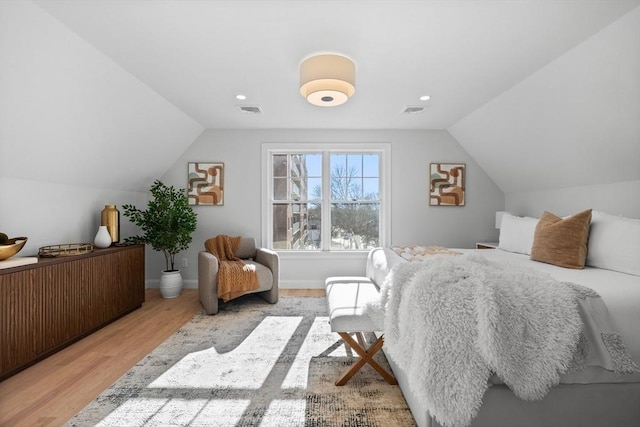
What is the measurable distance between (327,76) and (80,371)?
2.88 meters

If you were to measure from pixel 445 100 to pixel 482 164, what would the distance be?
1.57 metres

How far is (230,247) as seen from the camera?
4.01 m

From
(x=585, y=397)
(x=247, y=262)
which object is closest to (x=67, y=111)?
(x=247, y=262)

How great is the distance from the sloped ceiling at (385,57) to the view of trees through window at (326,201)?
100 cm

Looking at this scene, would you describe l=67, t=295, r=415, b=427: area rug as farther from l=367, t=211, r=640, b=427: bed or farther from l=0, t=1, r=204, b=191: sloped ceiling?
l=0, t=1, r=204, b=191: sloped ceiling

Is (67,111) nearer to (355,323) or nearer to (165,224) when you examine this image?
(165,224)

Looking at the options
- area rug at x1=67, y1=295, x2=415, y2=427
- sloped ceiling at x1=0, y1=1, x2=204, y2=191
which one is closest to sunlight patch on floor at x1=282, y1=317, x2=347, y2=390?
area rug at x1=67, y1=295, x2=415, y2=427

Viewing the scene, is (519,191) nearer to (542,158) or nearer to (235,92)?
(542,158)

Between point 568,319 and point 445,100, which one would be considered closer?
point 568,319

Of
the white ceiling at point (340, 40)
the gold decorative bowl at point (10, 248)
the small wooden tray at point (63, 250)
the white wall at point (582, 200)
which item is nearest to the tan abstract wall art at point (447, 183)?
the white wall at point (582, 200)

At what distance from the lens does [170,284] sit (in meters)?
3.97

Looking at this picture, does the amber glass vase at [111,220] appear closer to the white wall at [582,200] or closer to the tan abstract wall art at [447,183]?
the tan abstract wall art at [447,183]

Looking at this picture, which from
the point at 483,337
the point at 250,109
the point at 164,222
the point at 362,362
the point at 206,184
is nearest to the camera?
the point at 483,337

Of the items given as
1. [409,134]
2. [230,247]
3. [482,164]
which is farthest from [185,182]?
[482,164]
